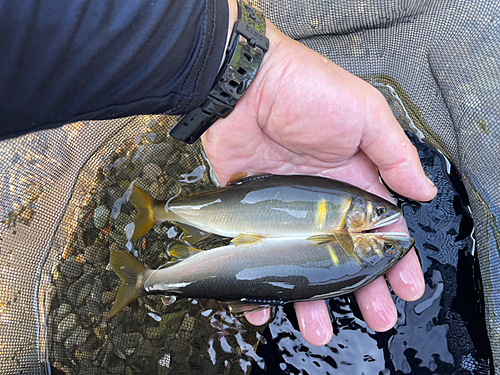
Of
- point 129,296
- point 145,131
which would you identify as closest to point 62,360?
point 129,296

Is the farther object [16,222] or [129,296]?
[16,222]

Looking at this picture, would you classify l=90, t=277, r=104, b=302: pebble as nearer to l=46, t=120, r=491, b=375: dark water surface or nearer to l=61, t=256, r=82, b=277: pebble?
l=46, t=120, r=491, b=375: dark water surface

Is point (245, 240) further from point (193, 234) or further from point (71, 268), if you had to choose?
point (71, 268)

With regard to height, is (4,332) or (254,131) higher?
(254,131)

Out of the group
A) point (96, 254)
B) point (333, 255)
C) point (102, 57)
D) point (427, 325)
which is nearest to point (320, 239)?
point (333, 255)

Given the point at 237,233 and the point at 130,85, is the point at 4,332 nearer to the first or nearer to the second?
the point at 237,233

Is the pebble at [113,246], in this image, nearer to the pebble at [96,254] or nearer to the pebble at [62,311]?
the pebble at [96,254]

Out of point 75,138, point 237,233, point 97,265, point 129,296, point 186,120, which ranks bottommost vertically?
point 97,265
